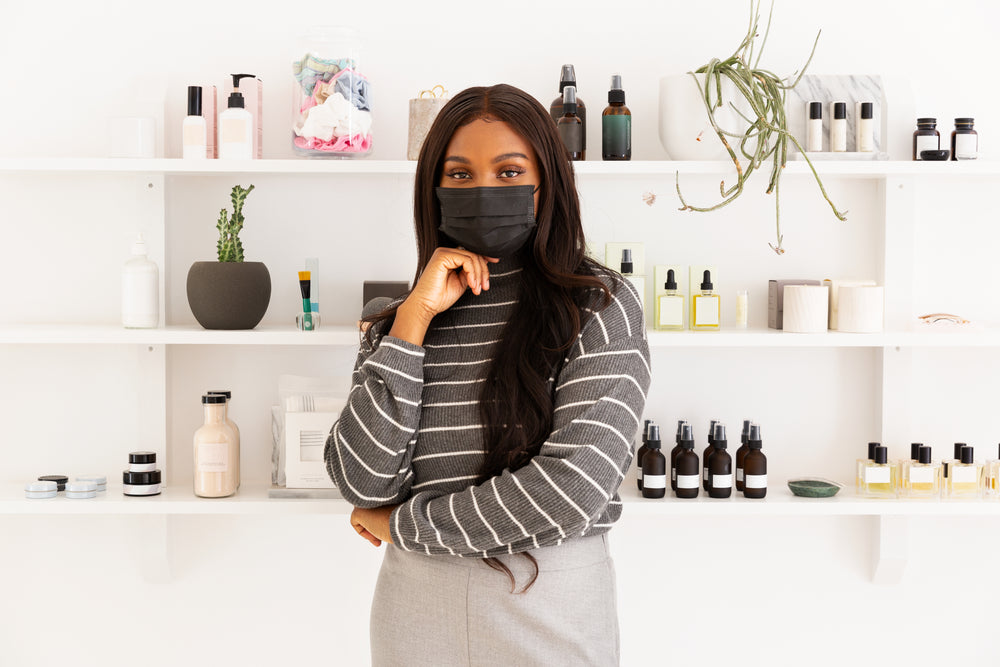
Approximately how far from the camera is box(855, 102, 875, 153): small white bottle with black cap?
1.76m

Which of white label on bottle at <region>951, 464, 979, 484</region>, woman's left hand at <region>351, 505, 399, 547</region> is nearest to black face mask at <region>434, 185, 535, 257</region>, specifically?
woman's left hand at <region>351, 505, 399, 547</region>

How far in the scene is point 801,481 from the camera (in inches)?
72.1

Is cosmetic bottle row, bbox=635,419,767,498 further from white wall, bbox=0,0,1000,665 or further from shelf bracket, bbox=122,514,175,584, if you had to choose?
shelf bracket, bbox=122,514,175,584

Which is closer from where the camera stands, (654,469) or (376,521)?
(376,521)

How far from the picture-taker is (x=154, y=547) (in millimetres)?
1888

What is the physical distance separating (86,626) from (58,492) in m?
0.35

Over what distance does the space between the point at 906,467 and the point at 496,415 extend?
1015 millimetres

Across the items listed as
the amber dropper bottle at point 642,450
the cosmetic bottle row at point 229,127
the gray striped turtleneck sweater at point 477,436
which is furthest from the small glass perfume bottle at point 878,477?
the cosmetic bottle row at point 229,127

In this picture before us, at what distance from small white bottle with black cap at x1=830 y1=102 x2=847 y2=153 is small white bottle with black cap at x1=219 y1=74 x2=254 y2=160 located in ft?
3.73

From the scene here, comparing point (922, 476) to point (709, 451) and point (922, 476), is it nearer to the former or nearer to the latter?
point (922, 476)

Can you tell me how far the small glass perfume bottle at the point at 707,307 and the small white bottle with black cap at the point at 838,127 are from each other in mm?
351

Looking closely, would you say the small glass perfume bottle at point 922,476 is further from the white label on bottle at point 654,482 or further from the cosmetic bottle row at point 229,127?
the cosmetic bottle row at point 229,127

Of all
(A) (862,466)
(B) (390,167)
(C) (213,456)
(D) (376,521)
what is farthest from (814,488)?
(C) (213,456)

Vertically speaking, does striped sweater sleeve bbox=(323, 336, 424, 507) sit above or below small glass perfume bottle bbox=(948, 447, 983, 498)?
above
